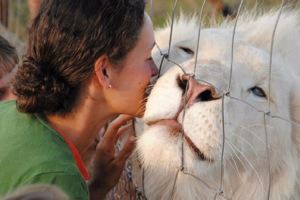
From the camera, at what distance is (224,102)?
2736 millimetres

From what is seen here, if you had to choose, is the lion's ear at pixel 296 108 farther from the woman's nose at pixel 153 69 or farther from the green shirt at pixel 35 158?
the green shirt at pixel 35 158

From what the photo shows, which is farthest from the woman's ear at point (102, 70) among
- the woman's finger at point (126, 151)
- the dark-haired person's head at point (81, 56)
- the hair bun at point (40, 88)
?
the woman's finger at point (126, 151)

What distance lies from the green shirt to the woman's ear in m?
0.25

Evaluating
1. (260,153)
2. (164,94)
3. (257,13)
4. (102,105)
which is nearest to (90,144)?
(102,105)

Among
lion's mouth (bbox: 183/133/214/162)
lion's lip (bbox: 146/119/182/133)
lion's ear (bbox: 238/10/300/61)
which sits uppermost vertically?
lion's ear (bbox: 238/10/300/61)

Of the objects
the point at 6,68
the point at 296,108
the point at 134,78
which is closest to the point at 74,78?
the point at 134,78

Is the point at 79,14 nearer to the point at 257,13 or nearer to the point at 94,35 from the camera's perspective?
the point at 94,35

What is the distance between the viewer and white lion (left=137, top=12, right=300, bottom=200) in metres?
2.70

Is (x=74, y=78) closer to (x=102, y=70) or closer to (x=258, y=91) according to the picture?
(x=102, y=70)

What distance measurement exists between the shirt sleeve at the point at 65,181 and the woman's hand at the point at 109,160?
655 mm

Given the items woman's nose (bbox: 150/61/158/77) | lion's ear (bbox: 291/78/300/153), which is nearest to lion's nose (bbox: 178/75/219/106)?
woman's nose (bbox: 150/61/158/77)

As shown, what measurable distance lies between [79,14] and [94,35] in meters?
0.09

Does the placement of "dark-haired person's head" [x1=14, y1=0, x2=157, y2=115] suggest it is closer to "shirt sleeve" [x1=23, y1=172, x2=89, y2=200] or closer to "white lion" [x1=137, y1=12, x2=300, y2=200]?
"white lion" [x1=137, y1=12, x2=300, y2=200]

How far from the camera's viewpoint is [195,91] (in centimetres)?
265
